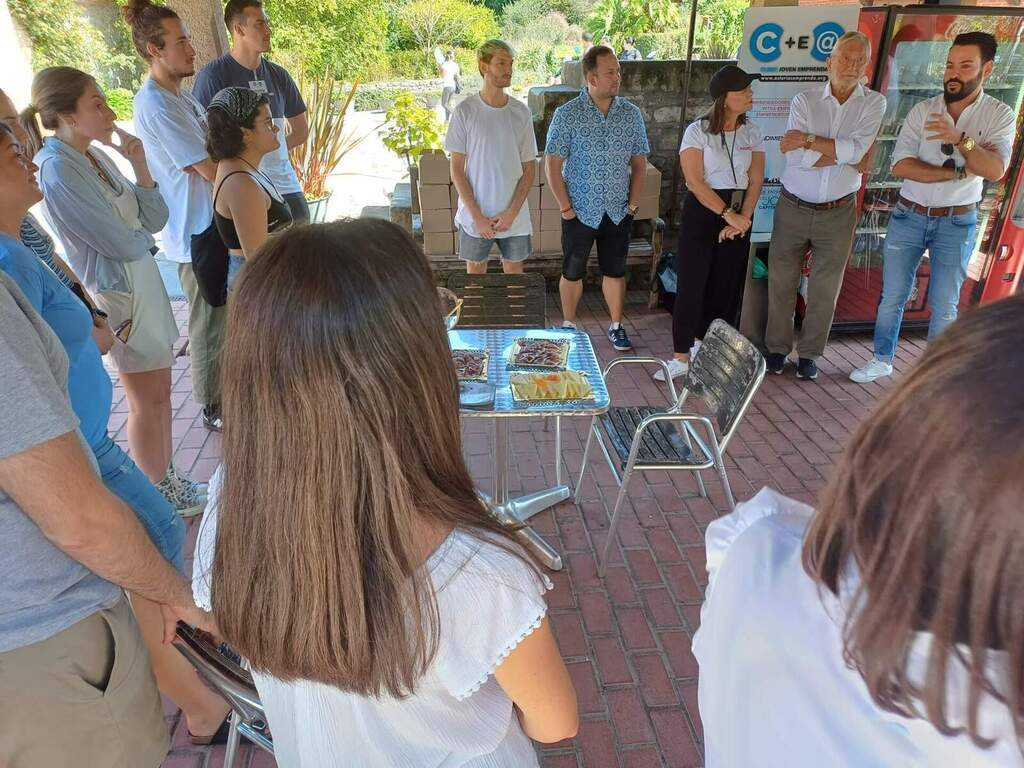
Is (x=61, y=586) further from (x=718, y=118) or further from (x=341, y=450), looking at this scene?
(x=718, y=118)

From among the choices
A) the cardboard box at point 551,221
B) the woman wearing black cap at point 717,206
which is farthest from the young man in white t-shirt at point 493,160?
the woman wearing black cap at point 717,206

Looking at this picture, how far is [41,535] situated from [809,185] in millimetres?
4058

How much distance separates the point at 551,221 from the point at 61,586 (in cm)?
466

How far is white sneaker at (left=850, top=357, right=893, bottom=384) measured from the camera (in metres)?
4.24

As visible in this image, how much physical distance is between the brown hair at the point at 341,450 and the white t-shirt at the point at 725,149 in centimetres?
343

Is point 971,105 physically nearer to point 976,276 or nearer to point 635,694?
point 976,276

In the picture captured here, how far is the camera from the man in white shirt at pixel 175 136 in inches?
128

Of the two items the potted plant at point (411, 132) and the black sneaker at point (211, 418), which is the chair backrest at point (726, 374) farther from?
the potted plant at point (411, 132)

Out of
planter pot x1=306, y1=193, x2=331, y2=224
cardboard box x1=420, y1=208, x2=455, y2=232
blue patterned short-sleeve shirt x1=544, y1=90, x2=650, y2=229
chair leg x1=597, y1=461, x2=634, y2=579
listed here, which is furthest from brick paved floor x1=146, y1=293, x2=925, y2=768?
planter pot x1=306, y1=193, x2=331, y2=224

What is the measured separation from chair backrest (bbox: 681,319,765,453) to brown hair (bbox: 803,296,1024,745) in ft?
5.68

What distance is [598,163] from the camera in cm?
415

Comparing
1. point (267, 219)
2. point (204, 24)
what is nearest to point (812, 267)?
point (267, 219)

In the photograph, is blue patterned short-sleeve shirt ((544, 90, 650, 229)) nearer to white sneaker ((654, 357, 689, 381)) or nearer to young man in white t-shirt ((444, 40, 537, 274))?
young man in white t-shirt ((444, 40, 537, 274))

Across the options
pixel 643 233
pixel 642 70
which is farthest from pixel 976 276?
pixel 642 70
